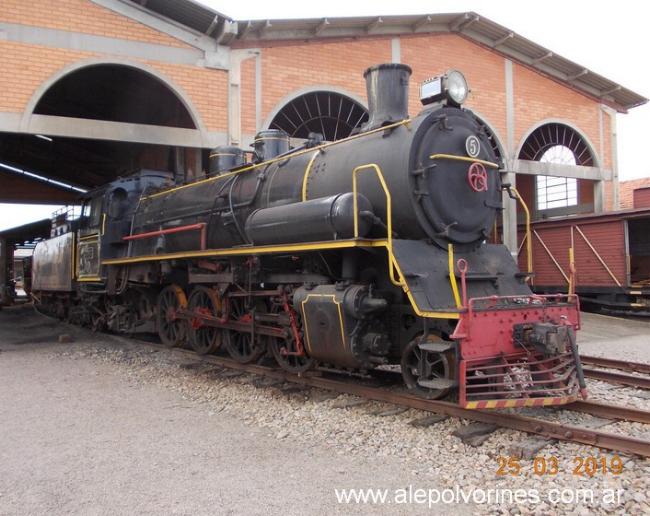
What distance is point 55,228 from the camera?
52.6 feet

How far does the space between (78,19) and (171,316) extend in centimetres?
686

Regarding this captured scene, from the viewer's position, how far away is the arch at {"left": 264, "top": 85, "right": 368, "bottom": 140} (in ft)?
47.5

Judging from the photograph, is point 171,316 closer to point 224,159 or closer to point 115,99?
point 224,159

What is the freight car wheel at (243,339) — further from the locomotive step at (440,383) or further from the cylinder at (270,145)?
the locomotive step at (440,383)

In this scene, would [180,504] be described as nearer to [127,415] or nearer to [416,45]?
[127,415]

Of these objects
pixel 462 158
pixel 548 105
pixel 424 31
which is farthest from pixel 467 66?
pixel 462 158

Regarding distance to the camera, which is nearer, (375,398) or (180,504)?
(180,504)

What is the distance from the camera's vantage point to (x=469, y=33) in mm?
16484

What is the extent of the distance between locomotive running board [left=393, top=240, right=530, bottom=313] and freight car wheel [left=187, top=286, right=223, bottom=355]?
3849mm

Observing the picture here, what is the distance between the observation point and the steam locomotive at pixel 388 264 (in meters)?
5.24

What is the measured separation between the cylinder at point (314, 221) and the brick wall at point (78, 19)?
7.73m

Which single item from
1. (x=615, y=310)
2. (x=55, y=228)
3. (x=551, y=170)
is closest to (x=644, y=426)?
(x=615, y=310)

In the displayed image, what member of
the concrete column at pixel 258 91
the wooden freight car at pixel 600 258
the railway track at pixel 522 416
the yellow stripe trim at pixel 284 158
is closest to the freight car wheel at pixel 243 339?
the railway track at pixel 522 416

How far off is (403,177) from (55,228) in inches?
534
